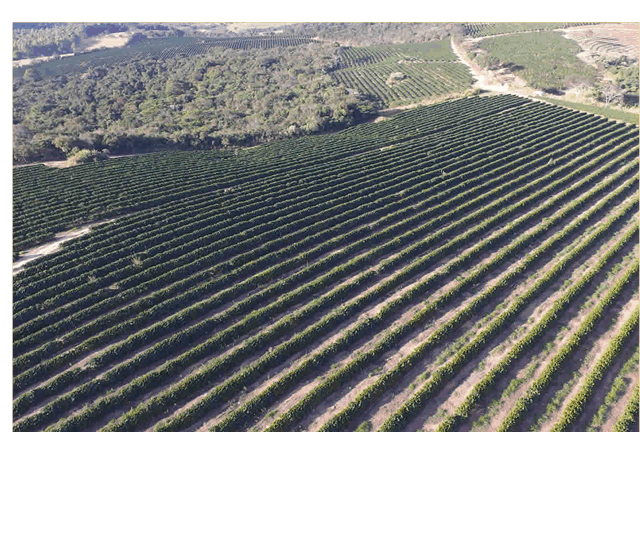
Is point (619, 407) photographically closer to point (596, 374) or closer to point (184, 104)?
point (596, 374)

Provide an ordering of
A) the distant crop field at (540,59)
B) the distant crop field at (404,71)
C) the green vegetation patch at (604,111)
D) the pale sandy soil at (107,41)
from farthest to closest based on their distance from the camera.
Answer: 1. the pale sandy soil at (107,41)
2. the distant crop field at (404,71)
3. the distant crop field at (540,59)
4. the green vegetation patch at (604,111)

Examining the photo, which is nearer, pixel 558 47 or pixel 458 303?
pixel 458 303

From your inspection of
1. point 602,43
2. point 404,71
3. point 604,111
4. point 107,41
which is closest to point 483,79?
point 404,71

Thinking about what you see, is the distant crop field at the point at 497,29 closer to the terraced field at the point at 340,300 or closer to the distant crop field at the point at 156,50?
the distant crop field at the point at 156,50

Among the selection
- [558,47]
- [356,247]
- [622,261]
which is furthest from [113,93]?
[558,47]

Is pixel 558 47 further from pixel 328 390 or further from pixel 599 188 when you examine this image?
pixel 328 390

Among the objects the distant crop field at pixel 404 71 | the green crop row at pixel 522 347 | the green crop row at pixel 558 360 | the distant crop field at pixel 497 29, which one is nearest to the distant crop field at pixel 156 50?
the distant crop field at pixel 404 71

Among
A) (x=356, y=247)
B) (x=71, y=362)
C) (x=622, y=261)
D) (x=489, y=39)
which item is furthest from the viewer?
(x=489, y=39)
